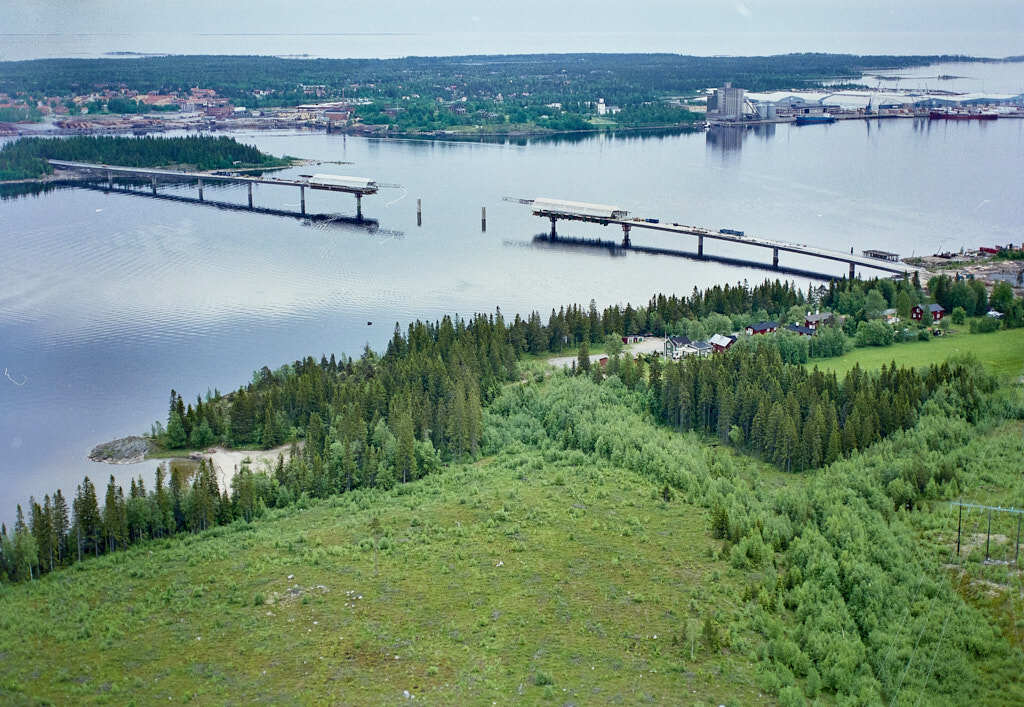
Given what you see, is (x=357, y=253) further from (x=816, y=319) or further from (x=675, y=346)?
(x=816, y=319)

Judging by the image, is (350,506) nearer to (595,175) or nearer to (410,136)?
(595,175)

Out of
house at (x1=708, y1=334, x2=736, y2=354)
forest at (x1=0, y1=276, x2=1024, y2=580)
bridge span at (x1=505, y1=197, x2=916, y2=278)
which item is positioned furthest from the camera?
bridge span at (x1=505, y1=197, x2=916, y2=278)

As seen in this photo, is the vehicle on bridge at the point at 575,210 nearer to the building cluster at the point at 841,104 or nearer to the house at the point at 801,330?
the house at the point at 801,330

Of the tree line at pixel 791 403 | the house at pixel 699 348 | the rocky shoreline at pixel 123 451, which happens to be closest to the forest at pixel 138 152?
the rocky shoreline at pixel 123 451

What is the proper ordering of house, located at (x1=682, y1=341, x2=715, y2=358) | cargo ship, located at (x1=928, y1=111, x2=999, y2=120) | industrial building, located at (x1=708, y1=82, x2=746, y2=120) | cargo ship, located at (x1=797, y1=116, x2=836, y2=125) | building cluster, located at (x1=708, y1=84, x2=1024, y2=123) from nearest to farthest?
house, located at (x1=682, y1=341, x2=715, y2=358) → cargo ship, located at (x1=928, y1=111, x2=999, y2=120) → industrial building, located at (x1=708, y1=82, x2=746, y2=120) → building cluster, located at (x1=708, y1=84, x2=1024, y2=123) → cargo ship, located at (x1=797, y1=116, x2=836, y2=125)

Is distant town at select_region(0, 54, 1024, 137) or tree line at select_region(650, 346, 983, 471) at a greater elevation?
distant town at select_region(0, 54, 1024, 137)

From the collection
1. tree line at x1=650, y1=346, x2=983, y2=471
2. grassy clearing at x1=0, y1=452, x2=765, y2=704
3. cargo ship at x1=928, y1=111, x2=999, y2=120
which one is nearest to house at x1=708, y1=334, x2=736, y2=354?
tree line at x1=650, y1=346, x2=983, y2=471

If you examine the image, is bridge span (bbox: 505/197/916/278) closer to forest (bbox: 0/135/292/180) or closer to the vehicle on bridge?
the vehicle on bridge

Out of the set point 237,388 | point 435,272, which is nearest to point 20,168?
point 435,272
